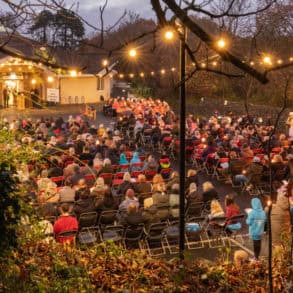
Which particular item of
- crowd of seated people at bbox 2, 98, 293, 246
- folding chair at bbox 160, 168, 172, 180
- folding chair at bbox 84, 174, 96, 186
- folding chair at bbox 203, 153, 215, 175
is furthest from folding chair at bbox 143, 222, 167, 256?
folding chair at bbox 203, 153, 215, 175

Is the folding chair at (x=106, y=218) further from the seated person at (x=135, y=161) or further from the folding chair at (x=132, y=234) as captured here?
the seated person at (x=135, y=161)

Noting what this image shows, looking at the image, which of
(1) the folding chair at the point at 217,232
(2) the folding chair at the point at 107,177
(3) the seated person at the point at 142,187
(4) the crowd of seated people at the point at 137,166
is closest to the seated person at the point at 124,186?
(4) the crowd of seated people at the point at 137,166

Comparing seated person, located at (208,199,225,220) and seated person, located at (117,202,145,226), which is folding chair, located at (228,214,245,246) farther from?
seated person, located at (117,202,145,226)

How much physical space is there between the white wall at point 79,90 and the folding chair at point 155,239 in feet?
117

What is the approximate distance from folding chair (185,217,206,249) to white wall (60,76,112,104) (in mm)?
35524

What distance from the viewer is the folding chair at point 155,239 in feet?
31.5

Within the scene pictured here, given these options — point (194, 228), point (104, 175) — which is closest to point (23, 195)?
point (194, 228)

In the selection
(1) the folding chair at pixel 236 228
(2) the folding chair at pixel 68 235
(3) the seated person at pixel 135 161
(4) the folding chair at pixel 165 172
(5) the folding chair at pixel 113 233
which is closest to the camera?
(2) the folding chair at pixel 68 235

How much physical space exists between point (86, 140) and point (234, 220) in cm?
951

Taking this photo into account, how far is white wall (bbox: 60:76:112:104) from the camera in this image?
44.8 meters

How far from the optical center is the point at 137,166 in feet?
50.2

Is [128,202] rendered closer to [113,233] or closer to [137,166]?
[113,233]

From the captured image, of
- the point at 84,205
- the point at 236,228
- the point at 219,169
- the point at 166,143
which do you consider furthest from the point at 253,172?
the point at 166,143

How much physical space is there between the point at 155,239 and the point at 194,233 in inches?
35.9
